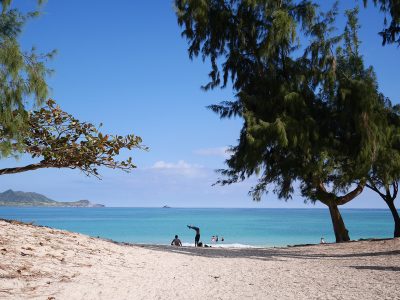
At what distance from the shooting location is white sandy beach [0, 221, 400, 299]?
6223mm

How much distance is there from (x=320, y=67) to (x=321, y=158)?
367 cm

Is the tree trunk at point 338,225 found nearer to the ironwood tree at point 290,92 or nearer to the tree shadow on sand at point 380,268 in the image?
the ironwood tree at point 290,92

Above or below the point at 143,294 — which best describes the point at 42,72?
above

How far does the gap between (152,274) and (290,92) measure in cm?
885

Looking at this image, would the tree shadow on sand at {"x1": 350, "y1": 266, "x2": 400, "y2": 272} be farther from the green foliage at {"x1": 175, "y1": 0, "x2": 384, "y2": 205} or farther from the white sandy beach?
the green foliage at {"x1": 175, "y1": 0, "x2": 384, "y2": 205}

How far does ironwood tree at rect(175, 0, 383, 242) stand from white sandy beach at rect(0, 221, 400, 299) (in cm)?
463

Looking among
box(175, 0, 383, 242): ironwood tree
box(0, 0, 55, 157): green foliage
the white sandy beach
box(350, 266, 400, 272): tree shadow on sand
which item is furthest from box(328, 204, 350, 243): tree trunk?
box(0, 0, 55, 157): green foliage

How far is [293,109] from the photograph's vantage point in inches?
559

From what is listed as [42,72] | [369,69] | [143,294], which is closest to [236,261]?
[143,294]

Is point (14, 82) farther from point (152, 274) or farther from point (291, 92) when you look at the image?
point (291, 92)

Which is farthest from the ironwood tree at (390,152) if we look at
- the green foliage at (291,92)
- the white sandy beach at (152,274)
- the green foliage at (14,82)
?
the green foliage at (14,82)

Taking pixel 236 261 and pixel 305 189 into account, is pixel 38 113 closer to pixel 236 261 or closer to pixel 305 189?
pixel 236 261

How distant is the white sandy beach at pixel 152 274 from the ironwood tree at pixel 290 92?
463cm

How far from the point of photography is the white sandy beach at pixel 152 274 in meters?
6.22
